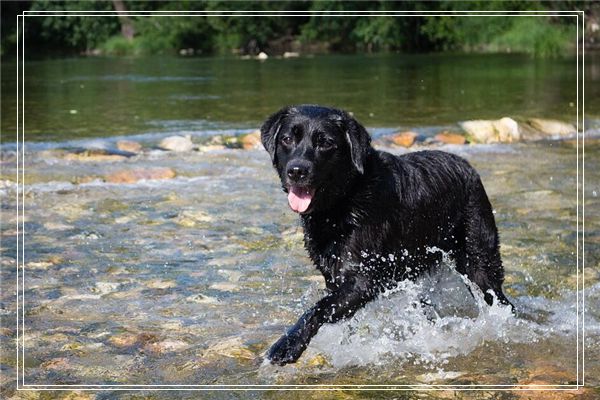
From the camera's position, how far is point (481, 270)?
6.08 m

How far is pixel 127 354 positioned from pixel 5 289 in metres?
1.84

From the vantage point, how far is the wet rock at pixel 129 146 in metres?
14.7

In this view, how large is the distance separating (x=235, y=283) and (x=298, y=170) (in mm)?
2270

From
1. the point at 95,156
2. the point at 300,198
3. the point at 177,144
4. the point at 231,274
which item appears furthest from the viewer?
the point at 177,144

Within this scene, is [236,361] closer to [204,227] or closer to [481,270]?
[481,270]

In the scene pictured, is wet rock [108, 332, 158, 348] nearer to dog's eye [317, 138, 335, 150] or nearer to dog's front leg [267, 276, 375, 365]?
dog's front leg [267, 276, 375, 365]

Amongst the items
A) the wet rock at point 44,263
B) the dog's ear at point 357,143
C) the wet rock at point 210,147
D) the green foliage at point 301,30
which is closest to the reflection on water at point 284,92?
the green foliage at point 301,30

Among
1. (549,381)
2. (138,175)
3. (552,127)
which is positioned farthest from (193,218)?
(552,127)

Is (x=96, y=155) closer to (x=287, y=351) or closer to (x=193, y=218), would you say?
(x=193, y=218)

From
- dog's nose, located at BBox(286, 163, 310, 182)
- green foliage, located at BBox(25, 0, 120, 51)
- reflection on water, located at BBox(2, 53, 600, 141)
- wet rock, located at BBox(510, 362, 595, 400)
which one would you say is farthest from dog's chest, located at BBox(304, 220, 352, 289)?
green foliage, located at BBox(25, 0, 120, 51)

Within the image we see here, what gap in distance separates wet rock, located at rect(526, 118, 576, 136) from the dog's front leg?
11.5 m

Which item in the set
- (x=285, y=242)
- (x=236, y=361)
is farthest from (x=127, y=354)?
(x=285, y=242)

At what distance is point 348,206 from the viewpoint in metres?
5.26

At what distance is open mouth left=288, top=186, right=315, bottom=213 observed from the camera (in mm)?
5094
